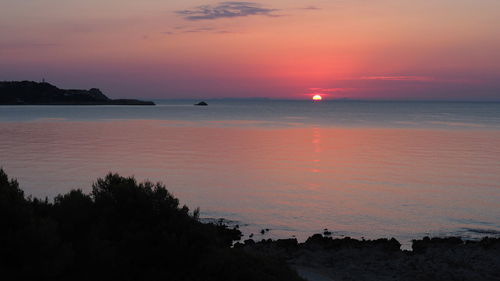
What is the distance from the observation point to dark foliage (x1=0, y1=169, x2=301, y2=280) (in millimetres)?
9648

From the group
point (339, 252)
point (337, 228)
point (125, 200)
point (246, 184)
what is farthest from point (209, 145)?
point (125, 200)

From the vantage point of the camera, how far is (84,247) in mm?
10852

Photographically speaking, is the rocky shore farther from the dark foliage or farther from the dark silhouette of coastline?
the dark foliage

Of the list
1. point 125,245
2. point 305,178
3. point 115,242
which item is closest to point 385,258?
point 125,245

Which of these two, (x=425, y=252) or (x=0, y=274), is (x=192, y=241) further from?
(x=425, y=252)

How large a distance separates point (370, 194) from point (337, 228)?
6.45m

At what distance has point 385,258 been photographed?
50.9ft

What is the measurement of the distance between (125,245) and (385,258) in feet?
26.4

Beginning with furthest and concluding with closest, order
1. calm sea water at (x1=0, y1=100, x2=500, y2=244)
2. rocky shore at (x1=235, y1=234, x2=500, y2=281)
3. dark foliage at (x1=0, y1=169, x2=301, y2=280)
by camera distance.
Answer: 1. calm sea water at (x1=0, y1=100, x2=500, y2=244)
2. rocky shore at (x1=235, y1=234, x2=500, y2=281)
3. dark foliage at (x1=0, y1=169, x2=301, y2=280)

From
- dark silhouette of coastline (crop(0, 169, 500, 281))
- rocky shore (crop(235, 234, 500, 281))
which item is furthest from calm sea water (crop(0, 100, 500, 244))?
dark silhouette of coastline (crop(0, 169, 500, 281))

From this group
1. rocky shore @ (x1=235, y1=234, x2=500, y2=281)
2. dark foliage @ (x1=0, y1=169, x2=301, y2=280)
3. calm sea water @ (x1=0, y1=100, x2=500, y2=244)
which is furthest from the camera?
calm sea water @ (x1=0, y1=100, x2=500, y2=244)

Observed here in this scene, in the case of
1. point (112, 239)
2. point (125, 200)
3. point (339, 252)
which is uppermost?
point (125, 200)

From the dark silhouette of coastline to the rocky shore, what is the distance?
0.07 metres

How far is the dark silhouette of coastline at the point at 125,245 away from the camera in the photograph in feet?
31.8
